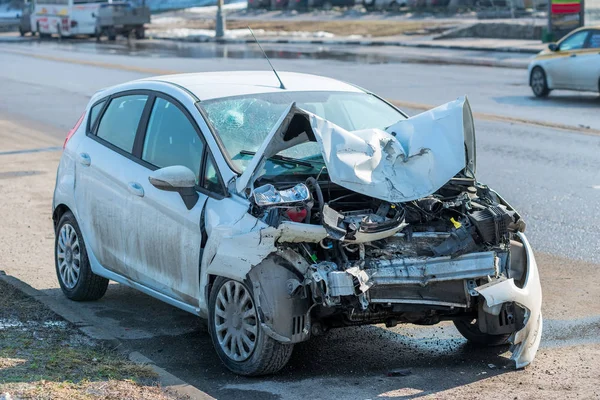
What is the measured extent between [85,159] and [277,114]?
5.38 feet

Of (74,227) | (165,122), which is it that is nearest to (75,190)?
(74,227)

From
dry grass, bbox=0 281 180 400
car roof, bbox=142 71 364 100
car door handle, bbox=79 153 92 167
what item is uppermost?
car roof, bbox=142 71 364 100

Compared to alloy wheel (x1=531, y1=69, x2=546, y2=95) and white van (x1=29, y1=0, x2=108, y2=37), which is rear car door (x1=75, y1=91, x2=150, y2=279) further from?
white van (x1=29, y1=0, x2=108, y2=37)

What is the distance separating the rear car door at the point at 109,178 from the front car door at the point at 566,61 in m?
14.5

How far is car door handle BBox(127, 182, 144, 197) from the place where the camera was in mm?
6558

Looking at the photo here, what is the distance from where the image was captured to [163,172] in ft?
20.0

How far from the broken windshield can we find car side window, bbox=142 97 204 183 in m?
0.17

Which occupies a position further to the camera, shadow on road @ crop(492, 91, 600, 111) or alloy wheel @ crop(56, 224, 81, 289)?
shadow on road @ crop(492, 91, 600, 111)

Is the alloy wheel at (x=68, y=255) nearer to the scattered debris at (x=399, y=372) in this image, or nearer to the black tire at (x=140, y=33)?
the scattered debris at (x=399, y=372)

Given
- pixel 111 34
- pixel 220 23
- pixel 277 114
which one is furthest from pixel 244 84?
pixel 111 34

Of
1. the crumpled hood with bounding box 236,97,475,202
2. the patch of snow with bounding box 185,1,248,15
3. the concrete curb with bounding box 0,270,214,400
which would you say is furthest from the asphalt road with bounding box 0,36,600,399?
the patch of snow with bounding box 185,1,248,15

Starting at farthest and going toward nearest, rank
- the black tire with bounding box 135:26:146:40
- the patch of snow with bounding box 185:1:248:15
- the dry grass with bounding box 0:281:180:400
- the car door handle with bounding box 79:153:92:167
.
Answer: the patch of snow with bounding box 185:1:248:15 < the black tire with bounding box 135:26:146:40 < the car door handle with bounding box 79:153:92:167 < the dry grass with bounding box 0:281:180:400

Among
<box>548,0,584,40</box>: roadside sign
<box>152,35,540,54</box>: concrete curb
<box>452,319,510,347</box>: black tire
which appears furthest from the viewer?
<box>152,35,540,54</box>: concrete curb

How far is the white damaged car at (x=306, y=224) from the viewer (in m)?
5.54
